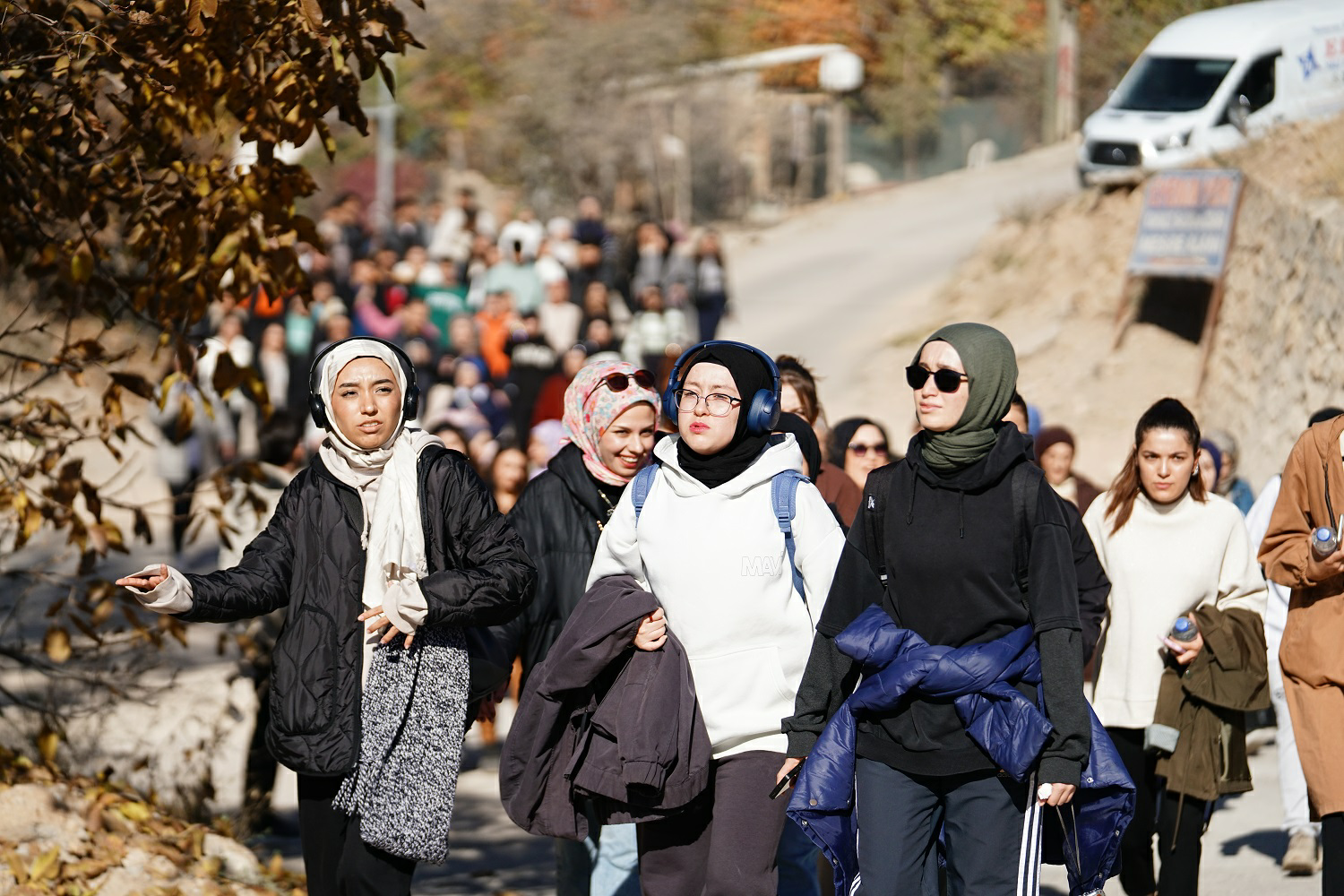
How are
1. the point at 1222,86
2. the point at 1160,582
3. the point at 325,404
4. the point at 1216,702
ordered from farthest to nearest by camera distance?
the point at 1222,86 → the point at 1160,582 → the point at 1216,702 → the point at 325,404

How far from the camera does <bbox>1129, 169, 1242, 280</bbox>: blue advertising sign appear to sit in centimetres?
1572

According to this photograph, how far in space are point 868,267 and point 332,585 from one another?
24.1 metres

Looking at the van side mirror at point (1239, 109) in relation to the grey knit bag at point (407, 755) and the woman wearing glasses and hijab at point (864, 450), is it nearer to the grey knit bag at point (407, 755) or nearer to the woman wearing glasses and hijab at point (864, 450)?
the woman wearing glasses and hijab at point (864, 450)

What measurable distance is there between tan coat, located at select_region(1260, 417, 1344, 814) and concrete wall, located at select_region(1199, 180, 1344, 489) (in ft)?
21.3

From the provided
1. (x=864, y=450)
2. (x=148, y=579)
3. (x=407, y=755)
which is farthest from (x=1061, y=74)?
(x=148, y=579)

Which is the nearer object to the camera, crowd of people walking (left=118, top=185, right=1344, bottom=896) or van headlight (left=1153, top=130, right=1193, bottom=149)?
crowd of people walking (left=118, top=185, right=1344, bottom=896)

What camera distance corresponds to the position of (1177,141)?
18641 millimetres

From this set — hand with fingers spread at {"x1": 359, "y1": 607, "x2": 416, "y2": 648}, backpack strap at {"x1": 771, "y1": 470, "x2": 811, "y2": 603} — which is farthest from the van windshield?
hand with fingers spread at {"x1": 359, "y1": 607, "x2": 416, "y2": 648}

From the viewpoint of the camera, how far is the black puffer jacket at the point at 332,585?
460 centimetres

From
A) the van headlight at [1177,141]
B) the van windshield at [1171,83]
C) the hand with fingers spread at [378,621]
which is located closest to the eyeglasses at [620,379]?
the hand with fingers spread at [378,621]

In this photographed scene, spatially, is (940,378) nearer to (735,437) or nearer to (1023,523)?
(1023,523)

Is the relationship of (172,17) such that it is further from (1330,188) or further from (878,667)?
(1330,188)

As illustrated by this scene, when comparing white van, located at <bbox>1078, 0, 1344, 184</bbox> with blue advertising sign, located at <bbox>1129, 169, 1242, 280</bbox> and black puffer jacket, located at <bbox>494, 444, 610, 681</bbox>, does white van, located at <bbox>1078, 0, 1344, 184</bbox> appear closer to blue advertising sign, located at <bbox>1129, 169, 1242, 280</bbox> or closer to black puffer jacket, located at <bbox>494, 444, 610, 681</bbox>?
blue advertising sign, located at <bbox>1129, 169, 1242, 280</bbox>

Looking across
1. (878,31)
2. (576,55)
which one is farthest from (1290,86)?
(878,31)
